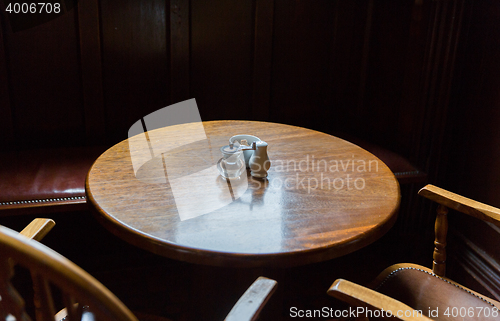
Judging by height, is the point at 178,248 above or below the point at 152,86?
below

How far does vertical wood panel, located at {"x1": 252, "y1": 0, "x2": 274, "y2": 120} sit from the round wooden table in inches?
38.0

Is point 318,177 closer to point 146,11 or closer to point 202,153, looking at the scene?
point 202,153

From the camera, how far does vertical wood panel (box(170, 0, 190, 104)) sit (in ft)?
7.70

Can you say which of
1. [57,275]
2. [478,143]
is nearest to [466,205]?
[478,143]

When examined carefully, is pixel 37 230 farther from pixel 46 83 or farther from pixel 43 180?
pixel 46 83

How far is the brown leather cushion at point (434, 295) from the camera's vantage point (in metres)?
1.15

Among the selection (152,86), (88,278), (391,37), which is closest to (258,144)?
(88,278)

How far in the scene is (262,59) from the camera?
256cm

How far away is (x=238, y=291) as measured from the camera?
1404 millimetres

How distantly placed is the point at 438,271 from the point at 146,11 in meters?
1.97

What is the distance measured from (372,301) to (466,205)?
0.61 metres

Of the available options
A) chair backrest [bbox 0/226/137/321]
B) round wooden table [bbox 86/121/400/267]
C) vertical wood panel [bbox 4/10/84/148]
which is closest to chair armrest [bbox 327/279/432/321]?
round wooden table [bbox 86/121/400/267]

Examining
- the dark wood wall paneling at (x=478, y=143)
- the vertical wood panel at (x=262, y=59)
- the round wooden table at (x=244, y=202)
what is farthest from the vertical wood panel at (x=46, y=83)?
the dark wood wall paneling at (x=478, y=143)

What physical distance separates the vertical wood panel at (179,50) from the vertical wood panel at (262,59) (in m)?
0.42
